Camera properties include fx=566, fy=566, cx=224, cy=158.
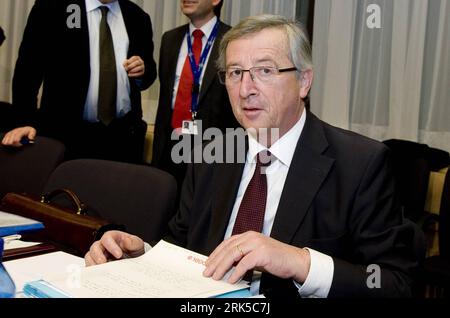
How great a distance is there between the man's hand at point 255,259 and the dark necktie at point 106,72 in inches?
89.2

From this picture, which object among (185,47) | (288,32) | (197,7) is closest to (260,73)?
(288,32)

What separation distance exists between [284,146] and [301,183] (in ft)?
0.54

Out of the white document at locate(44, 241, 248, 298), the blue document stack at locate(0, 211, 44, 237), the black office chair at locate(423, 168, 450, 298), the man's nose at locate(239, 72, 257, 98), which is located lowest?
the black office chair at locate(423, 168, 450, 298)

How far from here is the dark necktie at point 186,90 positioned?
12.0 ft

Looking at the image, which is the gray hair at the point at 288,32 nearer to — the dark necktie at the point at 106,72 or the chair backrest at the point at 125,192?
the chair backrest at the point at 125,192

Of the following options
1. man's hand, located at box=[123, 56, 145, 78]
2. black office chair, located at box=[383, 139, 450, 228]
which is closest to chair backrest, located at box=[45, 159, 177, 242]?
man's hand, located at box=[123, 56, 145, 78]

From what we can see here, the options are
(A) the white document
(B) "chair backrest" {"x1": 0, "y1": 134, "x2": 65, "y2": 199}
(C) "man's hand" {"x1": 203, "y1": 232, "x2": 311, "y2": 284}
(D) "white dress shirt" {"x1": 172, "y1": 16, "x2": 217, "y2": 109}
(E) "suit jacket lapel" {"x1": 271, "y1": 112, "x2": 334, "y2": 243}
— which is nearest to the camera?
(A) the white document

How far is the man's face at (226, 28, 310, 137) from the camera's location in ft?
5.89

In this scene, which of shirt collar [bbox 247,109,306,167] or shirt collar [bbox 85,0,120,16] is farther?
shirt collar [bbox 85,0,120,16]

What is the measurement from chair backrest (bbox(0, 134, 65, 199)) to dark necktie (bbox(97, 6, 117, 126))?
2.22 feet

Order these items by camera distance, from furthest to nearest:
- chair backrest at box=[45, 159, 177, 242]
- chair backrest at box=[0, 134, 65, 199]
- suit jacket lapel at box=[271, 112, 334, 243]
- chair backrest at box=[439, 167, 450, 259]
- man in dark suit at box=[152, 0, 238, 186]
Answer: man in dark suit at box=[152, 0, 238, 186] < chair backrest at box=[439, 167, 450, 259] < chair backrest at box=[0, 134, 65, 199] < chair backrest at box=[45, 159, 177, 242] < suit jacket lapel at box=[271, 112, 334, 243]

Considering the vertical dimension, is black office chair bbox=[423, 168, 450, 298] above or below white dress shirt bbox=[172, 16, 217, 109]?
below

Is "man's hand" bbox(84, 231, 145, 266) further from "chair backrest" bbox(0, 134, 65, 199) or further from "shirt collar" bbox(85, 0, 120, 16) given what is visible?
"shirt collar" bbox(85, 0, 120, 16)

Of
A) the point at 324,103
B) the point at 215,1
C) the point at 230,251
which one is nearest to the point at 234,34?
the point at 230,251
